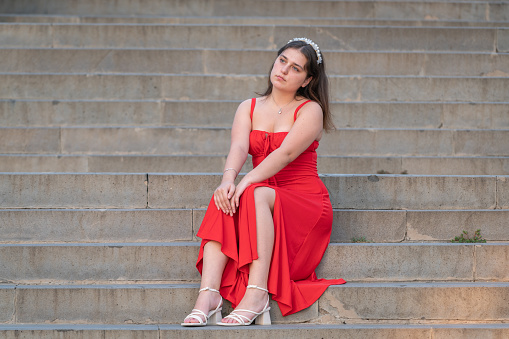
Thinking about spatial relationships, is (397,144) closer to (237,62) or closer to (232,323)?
(237,62)

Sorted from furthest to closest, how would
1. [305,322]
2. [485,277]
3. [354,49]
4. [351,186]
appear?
1. [354,49]
2. [351,186]
3. [485,277]
4. [305,322]

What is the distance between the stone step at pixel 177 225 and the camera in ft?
15.2

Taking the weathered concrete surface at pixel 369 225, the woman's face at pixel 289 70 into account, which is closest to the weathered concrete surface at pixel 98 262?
the weathered concrete surface at pixel 369 225

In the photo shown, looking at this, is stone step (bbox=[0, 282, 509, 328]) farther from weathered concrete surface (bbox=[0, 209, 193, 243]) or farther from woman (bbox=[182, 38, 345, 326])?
weathered concrete surface (bbox=[0, 209, 193, 243])

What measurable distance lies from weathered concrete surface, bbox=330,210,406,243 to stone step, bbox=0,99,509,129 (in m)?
1.68

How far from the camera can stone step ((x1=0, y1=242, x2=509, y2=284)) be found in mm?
4352

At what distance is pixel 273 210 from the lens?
4086 mm

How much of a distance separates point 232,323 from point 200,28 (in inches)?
171

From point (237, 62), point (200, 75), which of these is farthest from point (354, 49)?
point (200, 75)

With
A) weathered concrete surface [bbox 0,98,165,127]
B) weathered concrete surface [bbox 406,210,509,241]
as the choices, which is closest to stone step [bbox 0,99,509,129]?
weathered concrete surface [bbox 0,98,165,127]

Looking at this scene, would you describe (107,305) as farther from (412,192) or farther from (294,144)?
(412,192)

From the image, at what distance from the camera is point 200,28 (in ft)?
24.7

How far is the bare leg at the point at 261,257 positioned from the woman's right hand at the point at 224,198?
0.45 feet

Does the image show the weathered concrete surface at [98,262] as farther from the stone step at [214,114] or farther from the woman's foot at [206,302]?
the stone step at [214,114]
